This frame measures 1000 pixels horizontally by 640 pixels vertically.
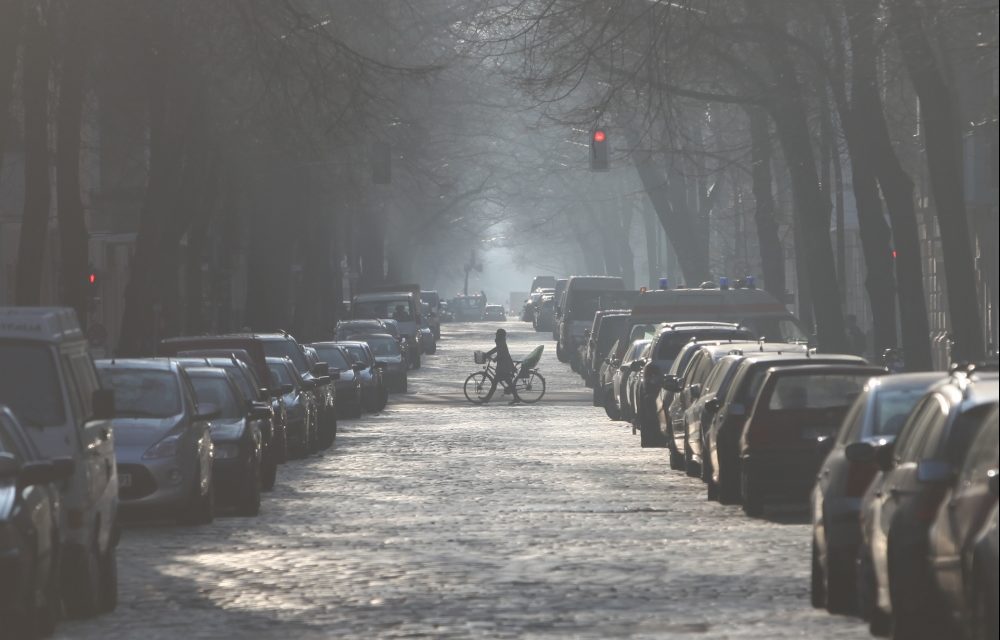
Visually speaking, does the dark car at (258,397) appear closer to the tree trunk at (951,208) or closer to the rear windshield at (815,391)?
the rear windshield at (815,391)

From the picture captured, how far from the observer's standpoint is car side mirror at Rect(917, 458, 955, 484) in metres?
11.0

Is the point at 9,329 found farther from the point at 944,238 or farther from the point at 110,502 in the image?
the point at 944,238

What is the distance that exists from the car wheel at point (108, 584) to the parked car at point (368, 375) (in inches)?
1228

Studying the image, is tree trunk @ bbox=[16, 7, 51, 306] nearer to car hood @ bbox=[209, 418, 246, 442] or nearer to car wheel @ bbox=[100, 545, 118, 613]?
car hood @ bbox=[209, 418, 246, 442]

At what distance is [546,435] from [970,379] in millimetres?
25359

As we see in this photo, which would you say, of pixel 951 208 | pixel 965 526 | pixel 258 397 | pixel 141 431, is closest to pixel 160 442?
pixel 141 431

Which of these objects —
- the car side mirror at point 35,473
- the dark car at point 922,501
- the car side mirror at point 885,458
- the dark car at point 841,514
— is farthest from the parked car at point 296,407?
the dark car at point 922,501

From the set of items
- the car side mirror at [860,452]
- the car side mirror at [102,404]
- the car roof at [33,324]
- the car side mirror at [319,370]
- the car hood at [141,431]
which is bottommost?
the car hood at [141,431]

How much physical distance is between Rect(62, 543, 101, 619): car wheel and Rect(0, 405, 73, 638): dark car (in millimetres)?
560

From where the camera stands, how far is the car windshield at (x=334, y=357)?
44.9 metres

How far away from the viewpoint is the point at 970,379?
1195 cm

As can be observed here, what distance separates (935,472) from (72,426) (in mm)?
5685

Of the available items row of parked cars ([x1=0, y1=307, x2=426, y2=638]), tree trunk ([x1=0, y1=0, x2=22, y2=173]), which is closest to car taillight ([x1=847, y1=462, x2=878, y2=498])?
row of parked cars ([x1=0, y1=307, x2=426, y2=638])

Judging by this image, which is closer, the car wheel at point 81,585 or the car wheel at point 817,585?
the car wheel at point 81,585
